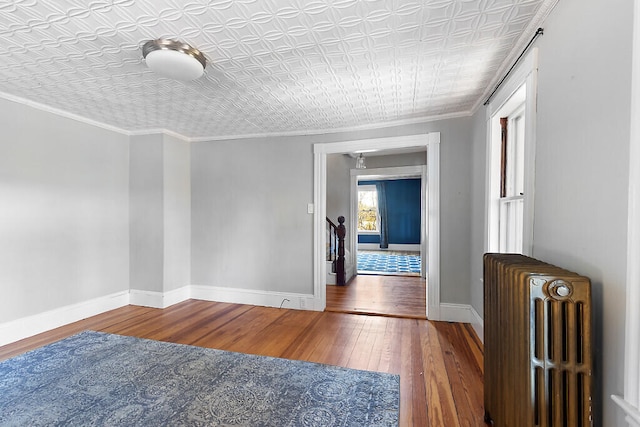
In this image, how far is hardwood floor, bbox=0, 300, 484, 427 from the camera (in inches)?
A: 72.6

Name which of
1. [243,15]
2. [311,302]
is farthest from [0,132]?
[311,302]

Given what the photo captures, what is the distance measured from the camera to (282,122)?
3309 millimetres

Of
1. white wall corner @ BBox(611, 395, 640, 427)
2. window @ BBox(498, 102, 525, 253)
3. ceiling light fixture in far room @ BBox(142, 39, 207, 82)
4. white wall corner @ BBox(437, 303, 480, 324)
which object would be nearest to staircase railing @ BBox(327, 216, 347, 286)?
white wall corner @ BBox(437, 303, 480, 324)

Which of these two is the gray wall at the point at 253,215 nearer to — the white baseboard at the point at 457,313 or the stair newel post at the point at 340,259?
the stair newel post at the point at 340,259

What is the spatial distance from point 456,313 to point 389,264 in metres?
3.91

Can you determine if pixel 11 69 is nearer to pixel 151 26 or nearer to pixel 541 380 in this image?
pixel 151 26

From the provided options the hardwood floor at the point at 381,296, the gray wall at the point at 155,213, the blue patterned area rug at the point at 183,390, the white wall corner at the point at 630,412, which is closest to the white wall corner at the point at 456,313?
the hardwood floor at the point at 381,296

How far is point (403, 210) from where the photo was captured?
9430mm

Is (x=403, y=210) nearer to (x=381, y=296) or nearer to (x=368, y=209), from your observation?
(x=368, y=209)

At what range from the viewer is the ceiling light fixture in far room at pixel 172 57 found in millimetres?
1725

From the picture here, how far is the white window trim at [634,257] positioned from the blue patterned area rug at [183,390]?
109 centimetres

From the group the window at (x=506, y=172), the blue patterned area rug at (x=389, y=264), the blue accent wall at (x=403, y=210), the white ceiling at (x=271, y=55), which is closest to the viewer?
the white ceiling at (x=271, y=55)

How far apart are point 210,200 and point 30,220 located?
178cm

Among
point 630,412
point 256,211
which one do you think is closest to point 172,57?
point 256,211
